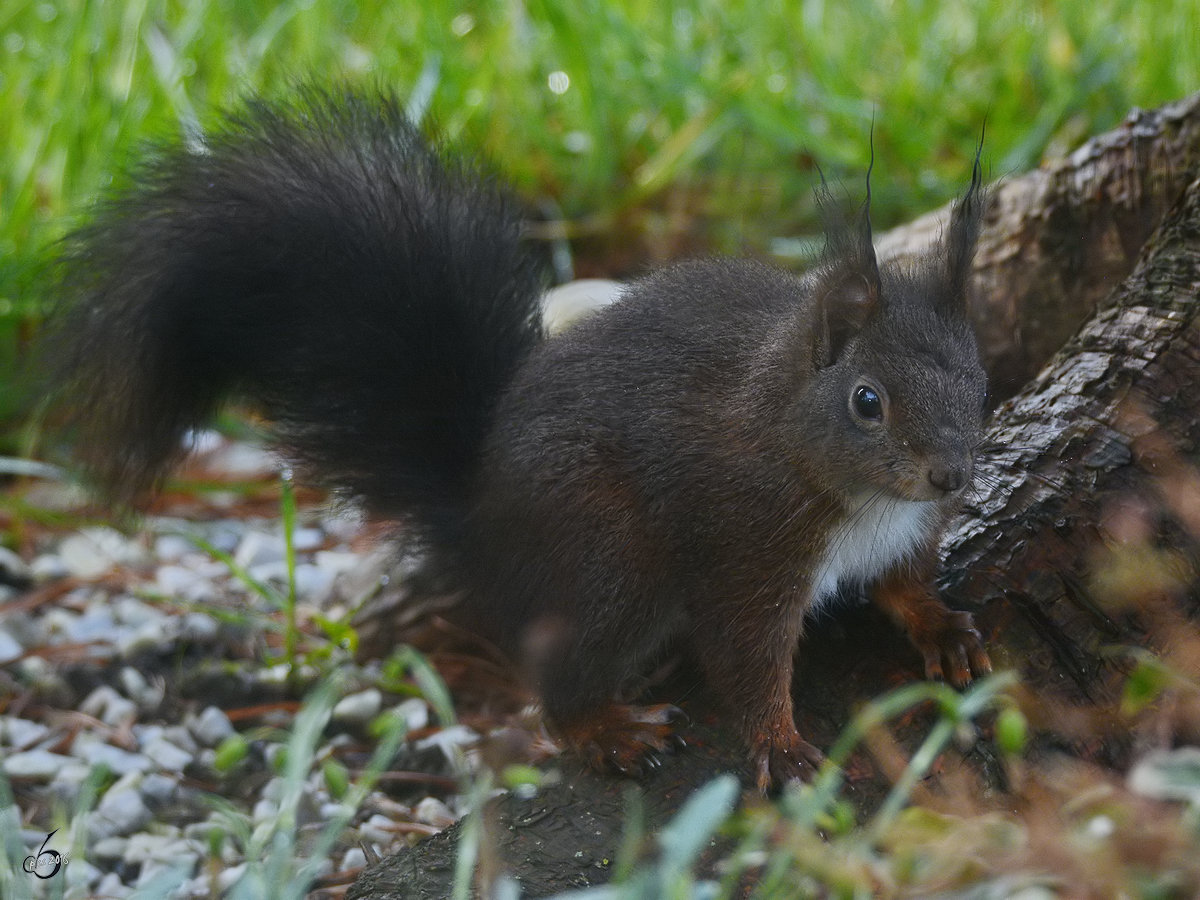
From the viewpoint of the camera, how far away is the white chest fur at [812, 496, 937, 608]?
5.52 feet

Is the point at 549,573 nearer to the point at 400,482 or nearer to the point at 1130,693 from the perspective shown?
the point at 400,482

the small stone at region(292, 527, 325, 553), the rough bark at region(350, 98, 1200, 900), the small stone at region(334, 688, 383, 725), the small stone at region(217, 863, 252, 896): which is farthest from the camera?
the small stone at region(292, 527, 325, 553)

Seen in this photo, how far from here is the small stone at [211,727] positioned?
7.27 ft

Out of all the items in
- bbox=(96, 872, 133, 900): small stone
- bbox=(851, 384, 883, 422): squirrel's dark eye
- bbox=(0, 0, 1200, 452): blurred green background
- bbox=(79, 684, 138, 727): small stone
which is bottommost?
bbox=(96, 872, 133, 900): small stone

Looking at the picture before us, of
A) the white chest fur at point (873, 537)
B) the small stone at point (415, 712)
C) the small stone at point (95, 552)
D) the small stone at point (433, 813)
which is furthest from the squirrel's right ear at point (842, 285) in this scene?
the small stone at point (95, 552)

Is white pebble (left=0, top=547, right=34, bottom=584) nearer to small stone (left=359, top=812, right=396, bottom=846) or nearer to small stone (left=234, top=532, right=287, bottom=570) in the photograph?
small stone (left=234, top=532, right=287, bottom=570)

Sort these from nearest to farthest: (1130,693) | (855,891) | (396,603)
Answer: (855,891) < (1130,693) < (396,603)

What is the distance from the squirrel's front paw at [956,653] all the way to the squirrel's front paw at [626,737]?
333mm

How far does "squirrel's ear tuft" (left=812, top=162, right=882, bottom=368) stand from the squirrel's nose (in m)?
0.22

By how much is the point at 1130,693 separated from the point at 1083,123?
2431mm

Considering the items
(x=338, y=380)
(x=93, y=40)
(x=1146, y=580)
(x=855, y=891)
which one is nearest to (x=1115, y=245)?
(x=1146, y=580)

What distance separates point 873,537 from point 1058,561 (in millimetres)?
227

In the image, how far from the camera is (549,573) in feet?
5.68

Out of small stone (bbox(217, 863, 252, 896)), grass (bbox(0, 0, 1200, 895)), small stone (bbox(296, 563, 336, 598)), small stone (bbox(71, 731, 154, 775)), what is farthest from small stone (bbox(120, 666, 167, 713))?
grass (bbox(0, 0, 1200, 895))
